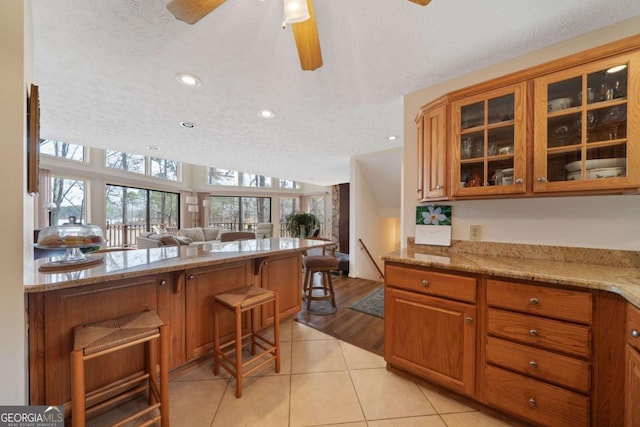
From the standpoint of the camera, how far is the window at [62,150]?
4.88m

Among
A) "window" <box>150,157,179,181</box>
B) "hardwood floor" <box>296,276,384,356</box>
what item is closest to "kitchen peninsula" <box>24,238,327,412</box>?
"hardwood floor" <box>296,276,384,356</box>

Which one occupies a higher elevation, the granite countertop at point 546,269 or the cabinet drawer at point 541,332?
the granite countertop at point 546,269

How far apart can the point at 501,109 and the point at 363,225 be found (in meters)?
3.01

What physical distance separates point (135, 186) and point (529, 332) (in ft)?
28.2

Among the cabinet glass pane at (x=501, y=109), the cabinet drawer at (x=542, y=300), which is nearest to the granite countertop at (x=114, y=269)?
the cabinet drawer at (x=542, y=300)

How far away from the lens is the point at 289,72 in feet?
5.76

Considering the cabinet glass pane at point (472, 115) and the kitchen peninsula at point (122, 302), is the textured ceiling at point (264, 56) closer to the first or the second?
the cabinet glass pane at point (472, 115)

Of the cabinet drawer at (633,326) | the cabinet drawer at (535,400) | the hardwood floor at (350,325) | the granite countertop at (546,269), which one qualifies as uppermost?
the granite countertop at (546,269)

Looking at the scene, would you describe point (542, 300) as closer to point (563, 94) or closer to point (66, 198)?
point (563, 94)

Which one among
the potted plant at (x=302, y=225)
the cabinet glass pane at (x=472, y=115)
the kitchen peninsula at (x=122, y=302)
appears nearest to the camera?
the kitchen peninsula at (x=122, y=302)

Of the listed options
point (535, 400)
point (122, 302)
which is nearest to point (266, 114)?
point (122, 302)

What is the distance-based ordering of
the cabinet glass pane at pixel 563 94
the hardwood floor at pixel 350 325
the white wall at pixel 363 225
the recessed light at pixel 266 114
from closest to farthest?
the cabinet glass pane at pixel 563 94 < the hardwood floor at pixel 350 325 < the recessed light at pixel 266 114 < the white wall at pixel 363 225

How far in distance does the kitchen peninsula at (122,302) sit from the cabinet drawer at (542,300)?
156cm

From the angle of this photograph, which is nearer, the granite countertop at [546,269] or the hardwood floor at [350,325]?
the granite countertop at [546,269]
